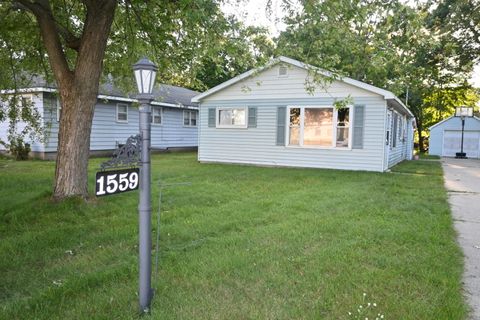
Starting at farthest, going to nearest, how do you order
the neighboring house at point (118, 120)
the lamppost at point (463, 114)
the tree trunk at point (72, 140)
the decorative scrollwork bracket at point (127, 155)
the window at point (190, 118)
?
the lamppost at point (463, 114) → the window at point (190, 118) → the neighboring house at point (118, 120) → the tree trunk at point (72, 140) → the decorative scrollwork bracket at point (127, 155)

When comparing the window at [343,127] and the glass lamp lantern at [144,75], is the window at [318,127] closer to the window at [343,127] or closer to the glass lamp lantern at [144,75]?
the window at [343,127]

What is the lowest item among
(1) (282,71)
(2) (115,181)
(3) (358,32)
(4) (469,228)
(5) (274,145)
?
(4) (469,228)

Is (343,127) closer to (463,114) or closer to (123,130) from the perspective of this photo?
(123,130)

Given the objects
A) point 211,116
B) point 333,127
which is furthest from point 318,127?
point 211,116

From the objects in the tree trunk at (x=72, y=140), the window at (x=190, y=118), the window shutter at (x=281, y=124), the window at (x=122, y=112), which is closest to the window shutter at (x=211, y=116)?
the window shutter at (x=281, y=124)

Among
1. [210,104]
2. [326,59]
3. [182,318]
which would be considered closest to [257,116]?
[210,104]

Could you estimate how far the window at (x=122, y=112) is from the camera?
17177 mm

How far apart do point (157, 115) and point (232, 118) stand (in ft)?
21.7

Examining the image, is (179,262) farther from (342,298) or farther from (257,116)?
(257,116)

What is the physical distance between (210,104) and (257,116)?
82.3 inches

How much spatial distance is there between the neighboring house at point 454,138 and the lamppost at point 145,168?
89.1 ft

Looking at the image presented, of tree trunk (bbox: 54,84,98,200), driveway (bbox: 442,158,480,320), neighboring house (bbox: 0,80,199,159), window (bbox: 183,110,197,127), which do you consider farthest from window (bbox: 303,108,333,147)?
Answer: window (bbox: 183,110,197,127)

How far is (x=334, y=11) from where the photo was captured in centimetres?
508

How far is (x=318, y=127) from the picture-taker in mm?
12945
